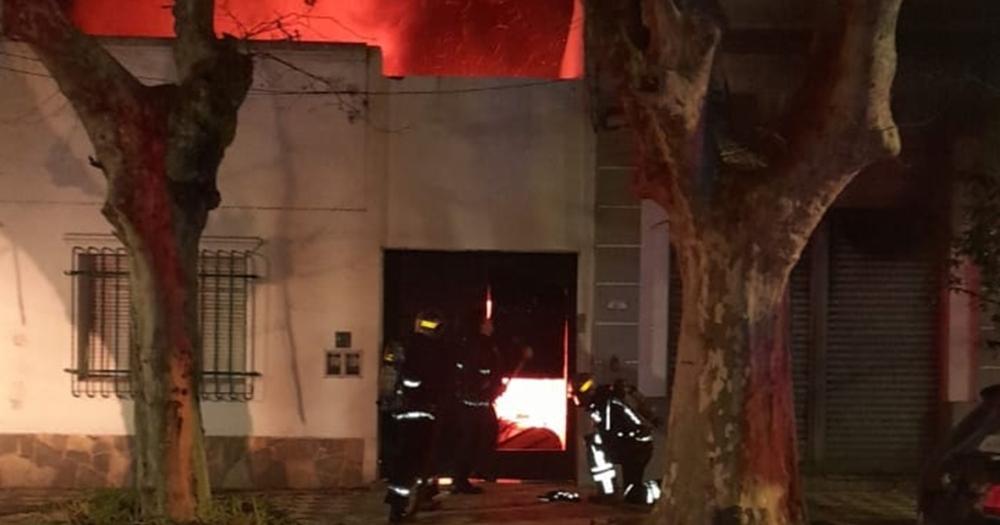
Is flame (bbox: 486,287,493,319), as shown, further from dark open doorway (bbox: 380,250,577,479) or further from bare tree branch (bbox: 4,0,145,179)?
bare tree branch (bbox: 4,0,145,179)

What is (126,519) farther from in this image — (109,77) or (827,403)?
(827,403)

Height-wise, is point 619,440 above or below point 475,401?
below

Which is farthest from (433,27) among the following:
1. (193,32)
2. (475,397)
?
(193,32)

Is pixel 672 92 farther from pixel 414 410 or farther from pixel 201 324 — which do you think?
pixel 201 324

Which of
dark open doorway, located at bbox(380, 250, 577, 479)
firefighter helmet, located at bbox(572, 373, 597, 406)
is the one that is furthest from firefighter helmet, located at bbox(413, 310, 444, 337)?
dark open doorway, located at bbox(380, 250, 577, 479)

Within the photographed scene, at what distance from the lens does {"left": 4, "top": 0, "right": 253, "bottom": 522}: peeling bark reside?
28.3 feet

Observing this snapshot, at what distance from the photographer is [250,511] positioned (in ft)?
30.5

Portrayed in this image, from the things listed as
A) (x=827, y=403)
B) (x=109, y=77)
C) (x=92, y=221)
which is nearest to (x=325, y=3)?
(x=92, y=221)

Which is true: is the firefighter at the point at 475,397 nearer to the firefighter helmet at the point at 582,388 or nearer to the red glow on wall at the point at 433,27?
the firefighter helmet at the point at 582,388

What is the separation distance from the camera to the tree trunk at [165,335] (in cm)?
874

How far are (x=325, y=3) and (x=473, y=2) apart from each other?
1488 millimetres

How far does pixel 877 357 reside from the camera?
1232 cm

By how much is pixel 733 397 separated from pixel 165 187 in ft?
13.8

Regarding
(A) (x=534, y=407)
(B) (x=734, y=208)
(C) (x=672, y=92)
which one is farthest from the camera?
(A) (x=534, y=407)
